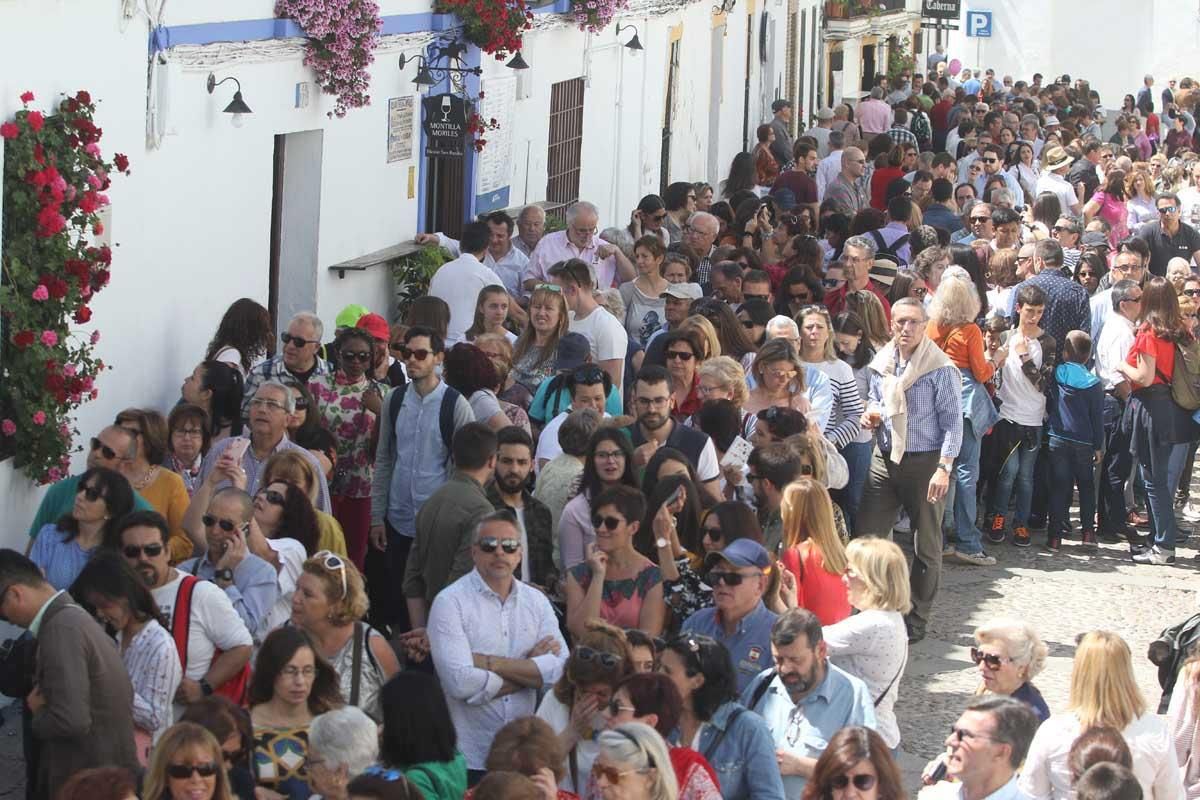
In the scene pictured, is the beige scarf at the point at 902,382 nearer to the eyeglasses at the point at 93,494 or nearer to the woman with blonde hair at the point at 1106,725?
the woman with blonde hair at the point at 1106,725

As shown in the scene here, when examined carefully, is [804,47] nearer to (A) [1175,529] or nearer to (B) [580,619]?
(A) [1175,529]

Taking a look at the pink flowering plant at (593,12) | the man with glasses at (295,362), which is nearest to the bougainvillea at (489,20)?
the pink flowering plant at (593,12)

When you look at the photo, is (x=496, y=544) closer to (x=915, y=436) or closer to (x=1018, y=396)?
(x=915, y=436)

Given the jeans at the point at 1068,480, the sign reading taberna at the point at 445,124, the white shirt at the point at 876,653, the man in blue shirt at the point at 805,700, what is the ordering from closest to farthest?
the man in blue shirt at the point at 805,700 → the white shirt at the point at 876,653 → the jeans at the point at 1068,480 → the sign reading taberna at the point at 445,124

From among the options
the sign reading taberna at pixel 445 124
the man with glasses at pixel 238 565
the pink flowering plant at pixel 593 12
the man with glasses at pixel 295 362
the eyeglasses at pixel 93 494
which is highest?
the pink flowering plant at pixel 593 12

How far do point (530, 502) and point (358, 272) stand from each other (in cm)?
565

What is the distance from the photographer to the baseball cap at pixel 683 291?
12.5m

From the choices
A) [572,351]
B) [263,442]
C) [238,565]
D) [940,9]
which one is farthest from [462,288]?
[940,9]

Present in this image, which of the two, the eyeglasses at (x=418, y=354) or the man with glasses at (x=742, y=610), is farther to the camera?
the eyeglasses at (x=418, y=354)

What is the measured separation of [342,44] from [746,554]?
6.34m

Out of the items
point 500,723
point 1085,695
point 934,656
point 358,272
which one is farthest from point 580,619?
point 358,272

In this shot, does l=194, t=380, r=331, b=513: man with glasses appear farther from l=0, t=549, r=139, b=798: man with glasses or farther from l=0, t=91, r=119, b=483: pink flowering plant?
l=0, t=549, r=139, b=798: man with glasses

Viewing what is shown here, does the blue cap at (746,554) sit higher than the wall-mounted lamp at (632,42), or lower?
lower

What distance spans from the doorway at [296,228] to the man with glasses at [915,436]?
387cm
